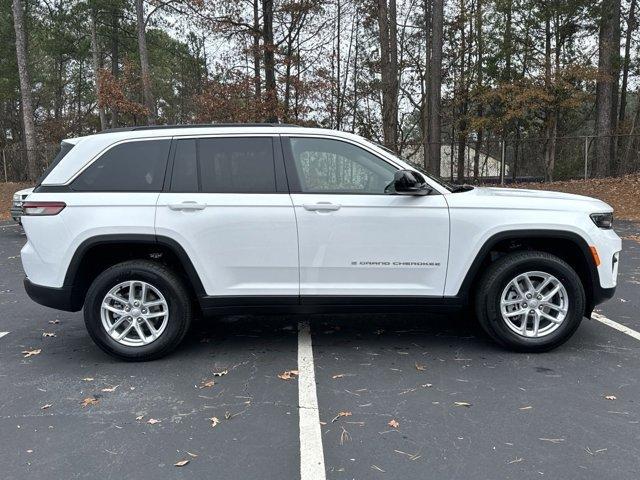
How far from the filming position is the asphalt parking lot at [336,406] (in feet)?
9.49

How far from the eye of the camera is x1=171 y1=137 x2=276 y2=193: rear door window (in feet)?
14.2

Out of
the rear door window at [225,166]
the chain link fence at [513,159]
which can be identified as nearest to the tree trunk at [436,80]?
the chain link fence at [513,159]

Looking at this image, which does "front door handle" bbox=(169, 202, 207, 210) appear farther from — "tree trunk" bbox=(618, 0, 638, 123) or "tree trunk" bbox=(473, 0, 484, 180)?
"tree trunk" bbox=(618, 0, 638, 123)

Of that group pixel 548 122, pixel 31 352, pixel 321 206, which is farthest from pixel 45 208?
pixel 548 122

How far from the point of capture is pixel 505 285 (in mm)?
4340

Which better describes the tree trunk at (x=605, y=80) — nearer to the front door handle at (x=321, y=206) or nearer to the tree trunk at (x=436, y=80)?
the tree trunk at (x=436, y=80)

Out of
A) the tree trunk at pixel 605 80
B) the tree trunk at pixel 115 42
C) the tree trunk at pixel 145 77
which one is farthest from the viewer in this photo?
the tree trunk at pixel 115 42

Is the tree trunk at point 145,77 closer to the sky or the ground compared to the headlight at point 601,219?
closer to the sky

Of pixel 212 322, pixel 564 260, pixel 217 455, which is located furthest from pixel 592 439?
pixel 212 322

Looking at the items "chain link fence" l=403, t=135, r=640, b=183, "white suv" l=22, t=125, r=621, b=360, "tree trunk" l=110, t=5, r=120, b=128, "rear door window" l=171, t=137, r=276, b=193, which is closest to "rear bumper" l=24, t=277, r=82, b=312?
"white suv" l=22, t=125, r=621, b=360

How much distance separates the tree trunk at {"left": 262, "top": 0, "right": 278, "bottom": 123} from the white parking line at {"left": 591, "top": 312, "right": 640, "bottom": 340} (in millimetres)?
15835

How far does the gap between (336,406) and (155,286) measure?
182cm

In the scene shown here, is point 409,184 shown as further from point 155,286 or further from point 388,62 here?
point 388,62

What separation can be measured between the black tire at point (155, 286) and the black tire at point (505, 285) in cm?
248
